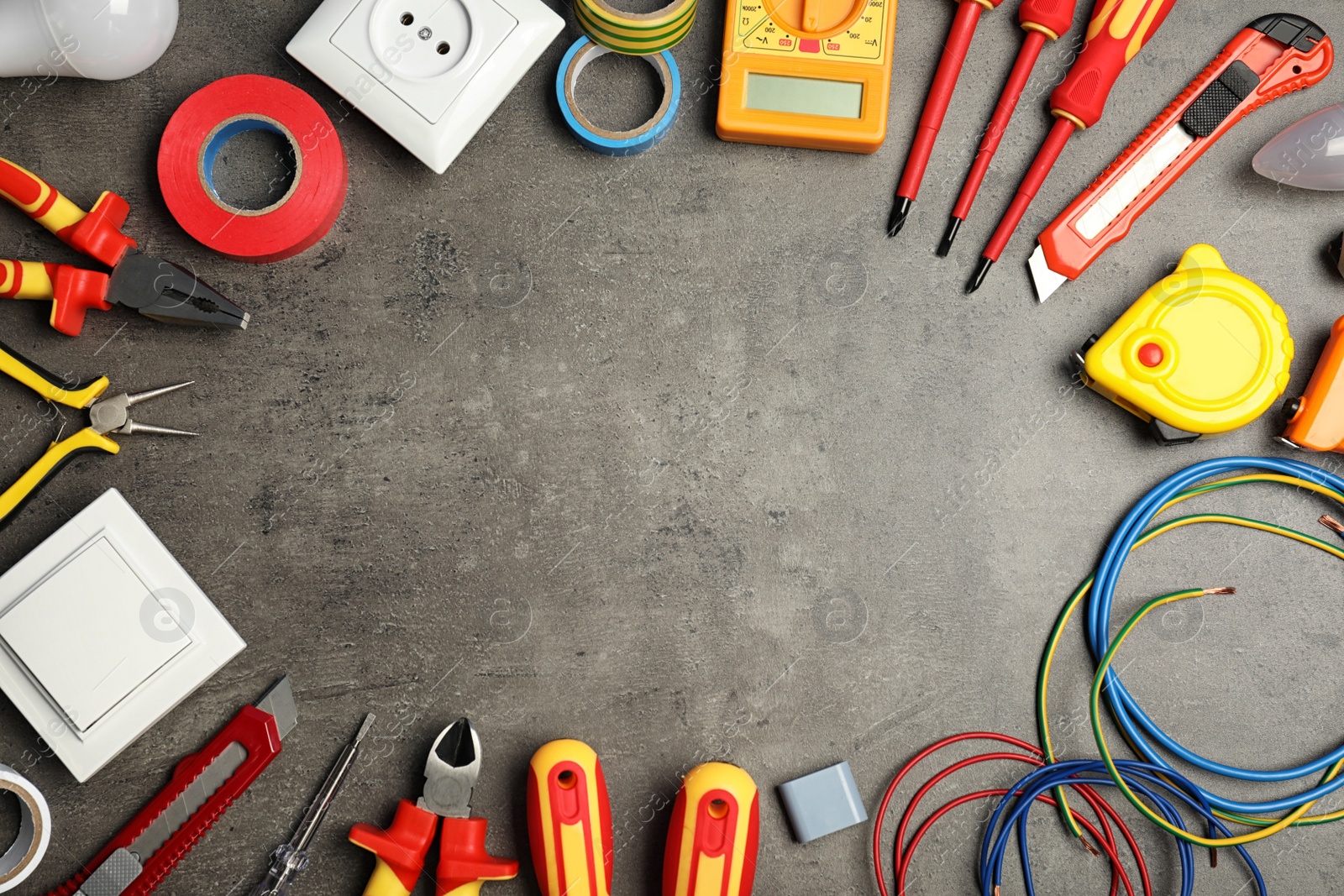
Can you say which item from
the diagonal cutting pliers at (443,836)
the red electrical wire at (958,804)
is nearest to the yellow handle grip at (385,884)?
the diagonal cutting pliers at (443,836)

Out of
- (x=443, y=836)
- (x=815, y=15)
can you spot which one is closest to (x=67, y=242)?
(x=443, y=836)

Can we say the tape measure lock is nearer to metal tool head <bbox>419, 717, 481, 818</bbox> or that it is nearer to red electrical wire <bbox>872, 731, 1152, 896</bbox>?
metal tool head <bbox>419, 717, 481, 818</bbox>

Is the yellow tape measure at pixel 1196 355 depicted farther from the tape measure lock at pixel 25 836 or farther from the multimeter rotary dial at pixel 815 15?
the tape measure lock at pixel 25 836

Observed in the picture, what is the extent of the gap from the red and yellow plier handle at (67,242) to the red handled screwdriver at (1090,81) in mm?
1282

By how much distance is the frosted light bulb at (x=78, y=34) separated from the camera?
113 centimetres

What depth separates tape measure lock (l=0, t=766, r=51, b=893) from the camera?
114 cm

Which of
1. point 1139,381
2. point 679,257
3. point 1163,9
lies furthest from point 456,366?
point 1163,9

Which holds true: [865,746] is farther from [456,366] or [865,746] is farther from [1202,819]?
[456,366]

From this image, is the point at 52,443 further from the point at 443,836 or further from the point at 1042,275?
the point at 1042,275

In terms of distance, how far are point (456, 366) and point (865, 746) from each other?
33.2 inches

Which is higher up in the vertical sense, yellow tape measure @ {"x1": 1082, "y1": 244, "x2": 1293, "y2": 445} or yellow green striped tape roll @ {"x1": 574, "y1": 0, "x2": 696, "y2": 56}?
yellow green striped tape roll @ {"x1": 574, "y1": 0, "x2": 696, "y2": 56}

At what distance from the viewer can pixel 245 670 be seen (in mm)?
1258

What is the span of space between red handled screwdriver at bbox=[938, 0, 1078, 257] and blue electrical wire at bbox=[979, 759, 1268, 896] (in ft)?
2.67

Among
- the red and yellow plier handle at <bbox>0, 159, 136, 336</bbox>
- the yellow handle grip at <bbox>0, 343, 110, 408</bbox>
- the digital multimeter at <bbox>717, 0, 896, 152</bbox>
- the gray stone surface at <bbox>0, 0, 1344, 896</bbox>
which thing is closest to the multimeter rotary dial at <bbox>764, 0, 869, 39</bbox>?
the digital multimeter at <bbox>717, 0, 896, 152</bbox>
